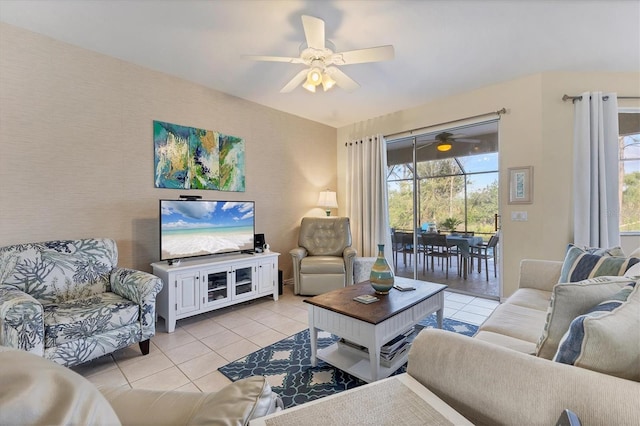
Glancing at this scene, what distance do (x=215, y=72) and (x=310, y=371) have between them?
120 inches

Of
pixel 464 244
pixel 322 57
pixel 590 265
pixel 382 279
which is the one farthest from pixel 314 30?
pixel 464 244

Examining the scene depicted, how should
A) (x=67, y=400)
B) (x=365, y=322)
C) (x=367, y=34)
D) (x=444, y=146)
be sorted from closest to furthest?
1. (x=67, y=400)
2. (x=365, y=322)
3. (x=367, y=34)
4. (x=444, y=146)

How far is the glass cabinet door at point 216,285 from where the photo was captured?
9.57 ft

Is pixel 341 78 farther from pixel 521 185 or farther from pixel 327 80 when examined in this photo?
pixel 521 185

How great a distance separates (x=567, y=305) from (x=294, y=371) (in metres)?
1.64

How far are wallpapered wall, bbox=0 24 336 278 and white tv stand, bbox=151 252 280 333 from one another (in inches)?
21.9

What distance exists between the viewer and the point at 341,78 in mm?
2553

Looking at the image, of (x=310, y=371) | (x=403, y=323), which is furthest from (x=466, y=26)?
(x=310, y=371)

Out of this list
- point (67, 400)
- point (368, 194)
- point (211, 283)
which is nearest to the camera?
point (67, 400)

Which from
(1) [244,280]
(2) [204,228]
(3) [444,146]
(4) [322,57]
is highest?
(4) [322,57]

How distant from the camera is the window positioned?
3.13m

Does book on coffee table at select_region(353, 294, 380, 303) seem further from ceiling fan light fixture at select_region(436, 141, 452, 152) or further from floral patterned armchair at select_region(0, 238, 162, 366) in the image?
ceiling fan light fixture at select_region(436, 141, 452, 152)

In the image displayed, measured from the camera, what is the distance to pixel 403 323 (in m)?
1.93

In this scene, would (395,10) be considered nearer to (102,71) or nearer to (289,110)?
(289,110)
